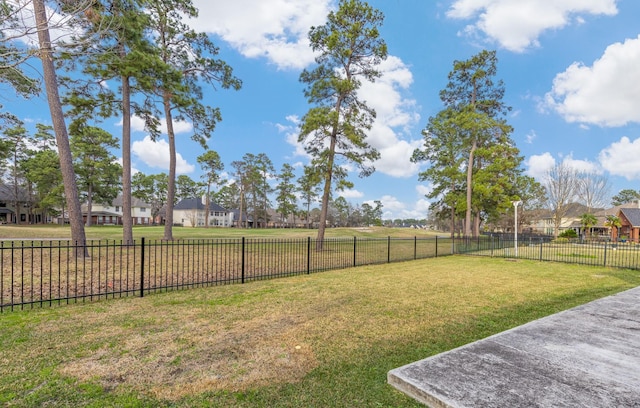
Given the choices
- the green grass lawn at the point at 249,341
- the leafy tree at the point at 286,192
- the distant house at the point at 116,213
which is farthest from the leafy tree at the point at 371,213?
the green grass lawn at the point at 249,341

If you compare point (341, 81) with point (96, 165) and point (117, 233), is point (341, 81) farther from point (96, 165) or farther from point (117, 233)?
point (96, 165)

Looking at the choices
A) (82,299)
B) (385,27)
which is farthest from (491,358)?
(385,27)

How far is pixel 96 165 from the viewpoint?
118ft

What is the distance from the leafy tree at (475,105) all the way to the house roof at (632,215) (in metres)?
28.4

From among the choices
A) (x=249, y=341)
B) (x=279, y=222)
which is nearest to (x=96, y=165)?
(x=249, y=341)

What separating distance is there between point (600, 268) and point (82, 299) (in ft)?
53.9

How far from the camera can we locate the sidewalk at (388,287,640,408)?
7.43ft

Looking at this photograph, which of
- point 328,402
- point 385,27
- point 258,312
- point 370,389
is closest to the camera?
point 328,402

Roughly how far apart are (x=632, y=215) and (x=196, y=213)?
69324mm

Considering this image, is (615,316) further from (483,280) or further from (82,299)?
(82,299)

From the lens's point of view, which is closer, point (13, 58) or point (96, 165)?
point (13, 58)

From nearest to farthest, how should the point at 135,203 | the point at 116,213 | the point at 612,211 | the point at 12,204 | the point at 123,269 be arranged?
the point at 123,269
the point at 612,211
the point at 12,204
the point at 116,213
the point at 135,203

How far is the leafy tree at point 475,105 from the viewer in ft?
69.4

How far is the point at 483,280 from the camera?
861 centimetres
